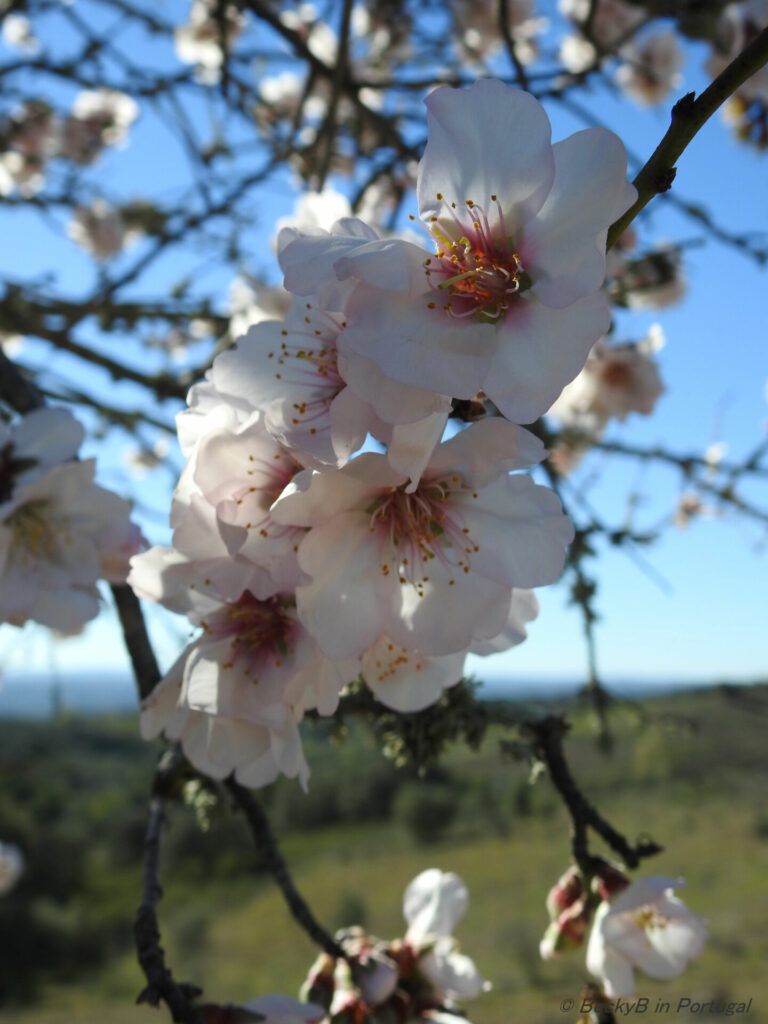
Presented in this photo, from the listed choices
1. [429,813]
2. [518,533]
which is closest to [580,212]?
[518,533]

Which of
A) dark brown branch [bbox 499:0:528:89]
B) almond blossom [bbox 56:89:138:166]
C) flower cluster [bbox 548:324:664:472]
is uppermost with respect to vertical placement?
almond blossom [bbox 56:89:138:166]

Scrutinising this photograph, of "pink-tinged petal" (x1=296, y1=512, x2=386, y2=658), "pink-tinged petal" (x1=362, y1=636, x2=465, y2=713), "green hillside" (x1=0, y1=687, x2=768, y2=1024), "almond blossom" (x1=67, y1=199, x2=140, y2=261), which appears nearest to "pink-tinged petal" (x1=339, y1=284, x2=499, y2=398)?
"pink-tinged petal" (x1=296, y1=512, x2=386, y2=658)

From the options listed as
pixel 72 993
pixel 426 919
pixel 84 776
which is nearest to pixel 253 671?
pixel 426 919

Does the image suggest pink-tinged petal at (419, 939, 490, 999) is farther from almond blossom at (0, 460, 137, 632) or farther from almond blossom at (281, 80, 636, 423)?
almond blossom at (281, 80, 636, 423)

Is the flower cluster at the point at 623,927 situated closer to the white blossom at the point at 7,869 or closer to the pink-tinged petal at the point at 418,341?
the pink-tinged petal at the point at 418,341

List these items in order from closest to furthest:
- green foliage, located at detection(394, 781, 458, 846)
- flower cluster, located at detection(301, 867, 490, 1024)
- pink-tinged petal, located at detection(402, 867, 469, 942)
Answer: flower cluster, located at detection(301, 867, 490, 1024) < pink-tinged petal, located at detection(402, 867, 469, 942) < green foliage, located at detection(394, 781, 458, 846)

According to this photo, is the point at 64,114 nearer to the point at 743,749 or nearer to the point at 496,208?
the point at 496,208

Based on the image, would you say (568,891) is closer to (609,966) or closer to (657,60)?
(609,966)
